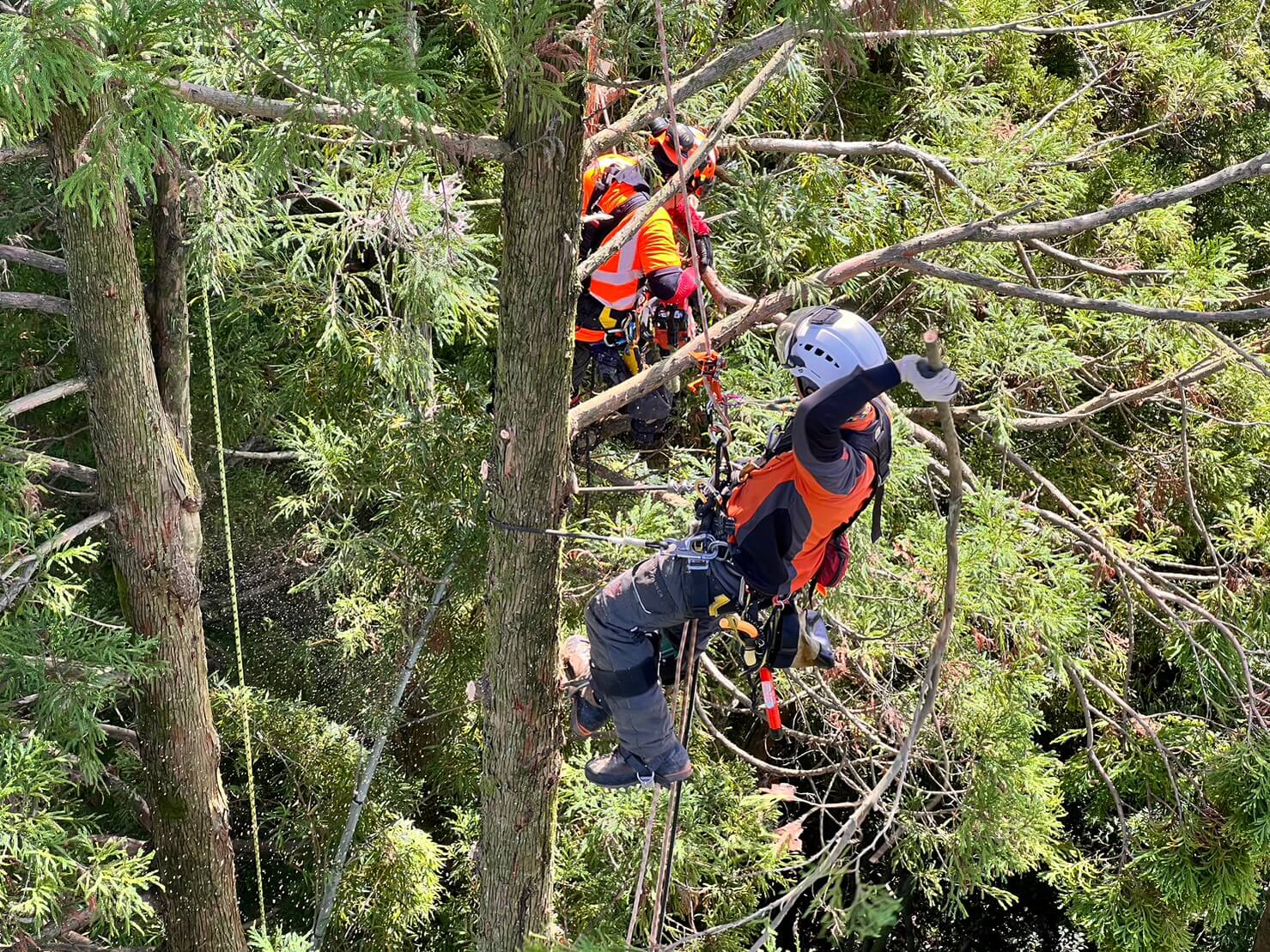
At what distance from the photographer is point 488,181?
5.53 metres

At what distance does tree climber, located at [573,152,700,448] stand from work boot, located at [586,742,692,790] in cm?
161

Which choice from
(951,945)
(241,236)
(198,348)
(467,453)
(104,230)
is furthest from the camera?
(951,945)

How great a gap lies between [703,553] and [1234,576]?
350 cm

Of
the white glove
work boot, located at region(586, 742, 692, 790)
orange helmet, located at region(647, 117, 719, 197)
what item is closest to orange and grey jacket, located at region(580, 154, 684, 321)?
orange helmet, located at region(647, 117, 719, 197)

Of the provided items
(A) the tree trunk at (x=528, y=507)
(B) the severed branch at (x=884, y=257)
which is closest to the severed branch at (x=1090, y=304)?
(B) the severed branch at (x=884, y=257)

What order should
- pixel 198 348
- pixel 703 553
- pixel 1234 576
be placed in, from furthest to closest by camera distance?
pixel 198 348, pixel 1234 576, pixel 703 553

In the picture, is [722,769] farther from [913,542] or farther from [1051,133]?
[1051,133]

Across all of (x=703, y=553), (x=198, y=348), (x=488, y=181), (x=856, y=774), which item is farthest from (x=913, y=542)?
(x=198, y=348)

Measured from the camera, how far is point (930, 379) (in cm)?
213

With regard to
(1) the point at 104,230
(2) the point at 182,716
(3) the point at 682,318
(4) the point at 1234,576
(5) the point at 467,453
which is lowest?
(2) the point at 182,716

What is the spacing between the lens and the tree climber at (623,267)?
12.6 ft

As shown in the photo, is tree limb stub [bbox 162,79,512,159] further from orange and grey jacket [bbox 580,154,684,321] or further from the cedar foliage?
orange and grey jacket [bbox 580,154,684,321]

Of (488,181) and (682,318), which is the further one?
(488,181)

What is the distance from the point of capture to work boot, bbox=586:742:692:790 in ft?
11.1
